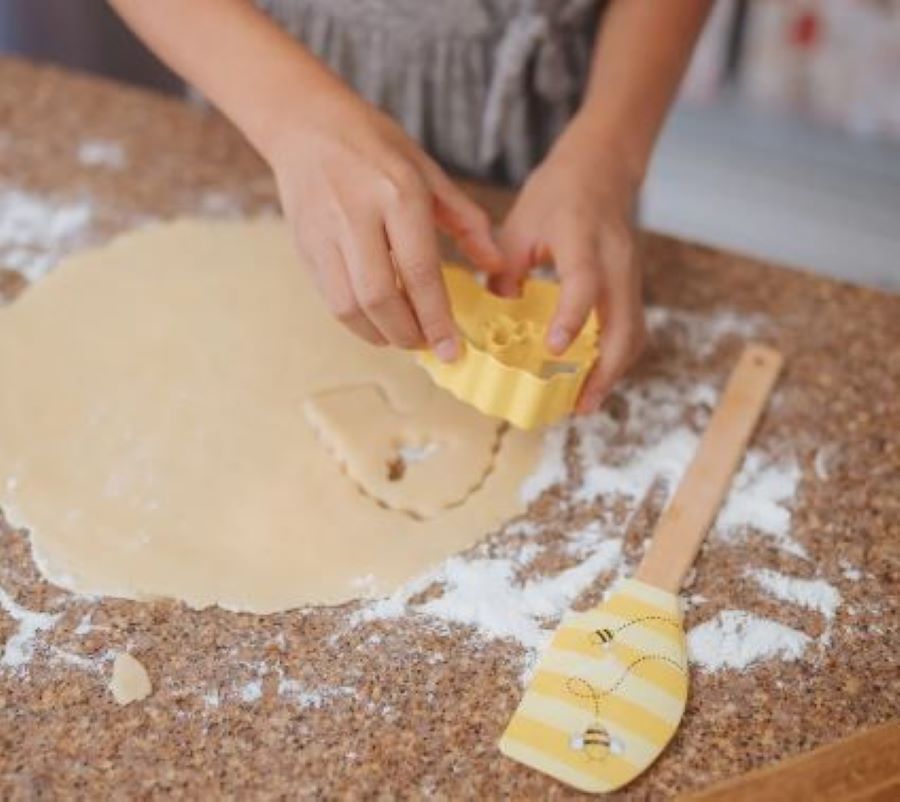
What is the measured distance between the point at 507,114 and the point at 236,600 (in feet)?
1.91

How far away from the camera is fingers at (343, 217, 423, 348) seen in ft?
2.63

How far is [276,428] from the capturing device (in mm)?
897

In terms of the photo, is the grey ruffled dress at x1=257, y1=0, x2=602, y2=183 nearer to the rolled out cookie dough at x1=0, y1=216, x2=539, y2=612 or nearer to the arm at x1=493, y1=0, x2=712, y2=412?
the arm at x1=493, y1=0, x2=712, y2=412

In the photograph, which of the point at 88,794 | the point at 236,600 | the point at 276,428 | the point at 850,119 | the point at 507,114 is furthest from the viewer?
the point at 850,119

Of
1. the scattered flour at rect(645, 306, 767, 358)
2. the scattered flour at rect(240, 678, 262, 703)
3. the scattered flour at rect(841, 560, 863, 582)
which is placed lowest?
the scattered flour at rect(240, 678, 262, 703)

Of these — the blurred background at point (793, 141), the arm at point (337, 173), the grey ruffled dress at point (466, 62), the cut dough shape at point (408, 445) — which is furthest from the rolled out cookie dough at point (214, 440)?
the blurred background at point (793, 141)

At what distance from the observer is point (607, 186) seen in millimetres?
922

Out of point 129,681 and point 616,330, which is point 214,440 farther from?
point 616,330

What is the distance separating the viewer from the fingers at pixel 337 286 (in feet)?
2.70

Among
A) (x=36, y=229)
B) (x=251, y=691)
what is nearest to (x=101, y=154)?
(x=36, y=229)

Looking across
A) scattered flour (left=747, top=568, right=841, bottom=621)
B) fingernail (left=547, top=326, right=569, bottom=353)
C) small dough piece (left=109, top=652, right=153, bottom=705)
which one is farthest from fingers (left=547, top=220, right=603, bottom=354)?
small dough piece (left=109, top=652, right=153, bottom=705)

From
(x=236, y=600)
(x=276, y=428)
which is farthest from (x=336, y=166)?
(x=236, y=600)

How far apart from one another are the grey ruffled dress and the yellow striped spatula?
0.44 meters

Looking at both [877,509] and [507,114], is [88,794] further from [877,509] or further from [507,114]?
[507,114]
